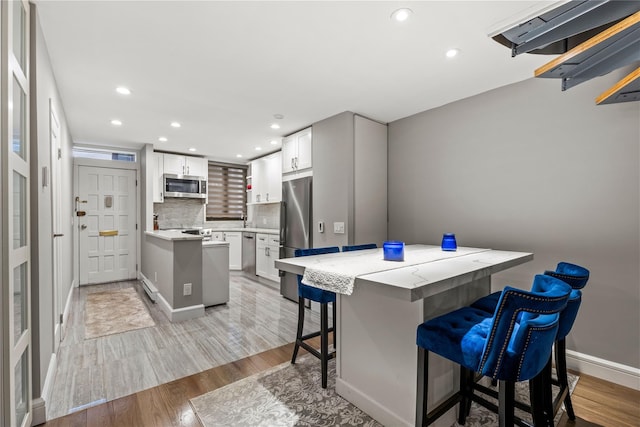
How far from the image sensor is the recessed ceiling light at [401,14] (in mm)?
1740

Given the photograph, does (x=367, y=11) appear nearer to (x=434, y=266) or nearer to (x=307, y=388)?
(x=434, y=266)

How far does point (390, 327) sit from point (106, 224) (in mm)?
5487

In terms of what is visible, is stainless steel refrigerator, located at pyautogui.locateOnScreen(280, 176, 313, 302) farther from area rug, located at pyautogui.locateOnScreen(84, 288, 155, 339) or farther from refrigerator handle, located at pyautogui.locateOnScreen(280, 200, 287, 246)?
area rug, located at pyautogui.locateOnScreen(84, 288, 155, 339)

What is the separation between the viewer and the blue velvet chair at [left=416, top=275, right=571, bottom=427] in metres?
1.09

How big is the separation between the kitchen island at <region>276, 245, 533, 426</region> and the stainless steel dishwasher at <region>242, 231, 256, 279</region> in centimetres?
389

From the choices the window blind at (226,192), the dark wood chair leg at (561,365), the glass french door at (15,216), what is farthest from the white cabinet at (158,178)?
the dark wood chair leg at (561,365)

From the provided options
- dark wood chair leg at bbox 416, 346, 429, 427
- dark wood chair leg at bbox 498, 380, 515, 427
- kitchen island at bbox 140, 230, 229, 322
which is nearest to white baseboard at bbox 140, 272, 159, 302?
kitchen island at bbox 140, 230, 229, 322

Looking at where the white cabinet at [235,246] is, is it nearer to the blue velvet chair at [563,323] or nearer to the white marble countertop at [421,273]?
the white marble countertop at [421,273]

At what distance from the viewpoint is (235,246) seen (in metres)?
6.12

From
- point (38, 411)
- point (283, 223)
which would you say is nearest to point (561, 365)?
point (38, 411)

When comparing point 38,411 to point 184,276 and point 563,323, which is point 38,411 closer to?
point 184,276

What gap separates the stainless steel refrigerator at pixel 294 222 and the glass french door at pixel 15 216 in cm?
266

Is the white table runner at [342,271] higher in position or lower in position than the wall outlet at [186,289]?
higher

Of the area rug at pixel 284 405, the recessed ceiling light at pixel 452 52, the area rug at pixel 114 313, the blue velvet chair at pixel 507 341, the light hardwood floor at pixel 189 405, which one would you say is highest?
the recessed ceiling light at pixel 452 52
